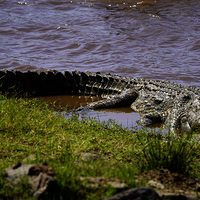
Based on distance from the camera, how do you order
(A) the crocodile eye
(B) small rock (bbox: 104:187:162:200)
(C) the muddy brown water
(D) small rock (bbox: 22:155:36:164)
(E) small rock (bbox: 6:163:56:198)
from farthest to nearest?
1. (C) the muddy brown water
2. (A) the crocodile eye
3. (D) small rock (bbox: 22:155:36:164)
4. (E) small rock (bbox: 6:163:56:198)
5. (B) small rock (bbox: 104:187:162:200)

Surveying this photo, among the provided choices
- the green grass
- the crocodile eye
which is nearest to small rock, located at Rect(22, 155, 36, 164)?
the green grass

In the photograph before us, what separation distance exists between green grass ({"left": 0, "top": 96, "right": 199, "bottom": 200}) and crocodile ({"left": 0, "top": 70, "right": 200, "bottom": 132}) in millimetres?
1457

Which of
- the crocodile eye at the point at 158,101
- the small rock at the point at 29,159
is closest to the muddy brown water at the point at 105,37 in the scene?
the crocodile eye at the point at 158,101

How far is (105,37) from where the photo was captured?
1299cm

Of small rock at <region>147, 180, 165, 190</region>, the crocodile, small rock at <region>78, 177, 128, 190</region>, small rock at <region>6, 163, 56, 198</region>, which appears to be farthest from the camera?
the crocodile

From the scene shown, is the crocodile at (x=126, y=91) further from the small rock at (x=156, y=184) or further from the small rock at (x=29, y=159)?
the small rock at (x=156, y=184)

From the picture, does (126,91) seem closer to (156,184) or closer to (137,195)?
(156,184)

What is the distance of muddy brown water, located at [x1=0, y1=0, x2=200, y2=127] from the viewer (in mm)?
10055

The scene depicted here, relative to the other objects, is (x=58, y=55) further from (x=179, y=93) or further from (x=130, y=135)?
(x=130, y=135)

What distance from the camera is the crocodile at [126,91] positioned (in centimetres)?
569

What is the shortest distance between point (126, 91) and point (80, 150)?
411cm

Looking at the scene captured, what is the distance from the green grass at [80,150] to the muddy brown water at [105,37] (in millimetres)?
2190

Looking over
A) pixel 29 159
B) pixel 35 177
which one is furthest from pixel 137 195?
pixel 29 159

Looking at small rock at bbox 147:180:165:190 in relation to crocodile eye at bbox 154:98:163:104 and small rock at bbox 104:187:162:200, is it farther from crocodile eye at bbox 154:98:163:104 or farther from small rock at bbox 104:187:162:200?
crocodile eye at bbox 154:98:163:104
